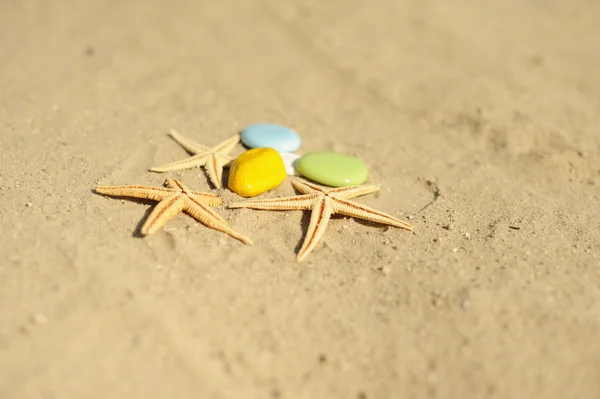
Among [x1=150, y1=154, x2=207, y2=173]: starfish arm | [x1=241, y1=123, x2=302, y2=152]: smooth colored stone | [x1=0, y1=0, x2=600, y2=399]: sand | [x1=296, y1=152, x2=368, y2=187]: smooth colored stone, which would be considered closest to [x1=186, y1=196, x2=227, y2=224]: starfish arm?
[x1=0, y1=0, x2=600, y2=399]: sand

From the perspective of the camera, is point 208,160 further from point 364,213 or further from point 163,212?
point 364,213

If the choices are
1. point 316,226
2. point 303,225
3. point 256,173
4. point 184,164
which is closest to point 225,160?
point 184,164

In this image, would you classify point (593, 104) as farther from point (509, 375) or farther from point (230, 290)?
point (230, 290)

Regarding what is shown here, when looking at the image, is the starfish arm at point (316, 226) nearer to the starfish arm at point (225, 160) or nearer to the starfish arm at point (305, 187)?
the starfish arm at point (305, 187)

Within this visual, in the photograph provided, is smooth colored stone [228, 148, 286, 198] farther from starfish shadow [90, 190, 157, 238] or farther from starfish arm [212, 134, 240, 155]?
starfish shadow [90, 190, 157, 238]

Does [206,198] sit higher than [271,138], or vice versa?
[206,198]

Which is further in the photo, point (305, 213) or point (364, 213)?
point (305, 213)

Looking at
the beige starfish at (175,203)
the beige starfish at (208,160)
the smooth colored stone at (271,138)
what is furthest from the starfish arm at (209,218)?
the smooth colored stone at (271,138)
